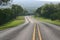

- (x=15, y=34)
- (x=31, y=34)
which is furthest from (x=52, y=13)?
(x=15, y=34)

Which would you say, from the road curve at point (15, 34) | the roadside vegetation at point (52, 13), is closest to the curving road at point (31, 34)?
the road curve at point (15, 34)

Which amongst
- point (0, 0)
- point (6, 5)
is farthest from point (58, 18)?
point (0, 0)

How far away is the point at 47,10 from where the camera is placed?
14662cm

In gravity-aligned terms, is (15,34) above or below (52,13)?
above

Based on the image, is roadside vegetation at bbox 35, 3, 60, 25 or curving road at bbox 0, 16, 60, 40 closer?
curving road at bbox 0, 16, 60, 40

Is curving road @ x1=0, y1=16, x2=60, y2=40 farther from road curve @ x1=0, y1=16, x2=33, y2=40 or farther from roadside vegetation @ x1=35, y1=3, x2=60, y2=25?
roadside vegetation @ x1=35, y1=3, x2=60, y2=25

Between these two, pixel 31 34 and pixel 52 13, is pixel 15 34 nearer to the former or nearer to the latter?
pixel 31 34

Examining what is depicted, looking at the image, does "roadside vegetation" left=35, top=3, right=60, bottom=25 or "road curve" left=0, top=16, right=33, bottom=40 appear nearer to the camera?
"road curve" left=0, top=16, right=33, bottom=40

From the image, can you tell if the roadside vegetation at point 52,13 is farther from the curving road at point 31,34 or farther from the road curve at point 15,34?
the road curve at point 15,34

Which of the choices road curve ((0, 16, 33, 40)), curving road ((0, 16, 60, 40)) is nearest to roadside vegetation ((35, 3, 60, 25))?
curving road ((0, 16, 60, 40))

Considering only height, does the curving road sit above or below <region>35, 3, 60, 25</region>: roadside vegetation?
above

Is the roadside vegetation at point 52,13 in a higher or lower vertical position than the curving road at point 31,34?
lower

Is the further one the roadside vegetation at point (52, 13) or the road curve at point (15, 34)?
the roadside vegetation at point (52, 13)

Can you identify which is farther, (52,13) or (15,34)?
(52,13)
